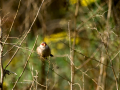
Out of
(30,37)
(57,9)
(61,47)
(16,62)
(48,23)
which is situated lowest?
(16,62)

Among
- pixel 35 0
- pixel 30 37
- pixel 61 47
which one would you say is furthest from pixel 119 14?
pixel 30 37

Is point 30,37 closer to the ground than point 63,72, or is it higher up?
higher up

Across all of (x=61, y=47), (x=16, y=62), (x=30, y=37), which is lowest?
(x=16, y=62)

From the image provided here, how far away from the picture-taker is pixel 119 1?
18.0 feet

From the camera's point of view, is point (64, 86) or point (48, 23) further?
point (48, 23)

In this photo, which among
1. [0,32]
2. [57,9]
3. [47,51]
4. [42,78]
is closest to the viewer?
[0,32]

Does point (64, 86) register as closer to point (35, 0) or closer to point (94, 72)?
point (94, 72)

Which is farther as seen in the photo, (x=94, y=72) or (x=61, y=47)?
(x=61, y=47)

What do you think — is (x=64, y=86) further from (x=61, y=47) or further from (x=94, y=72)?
(x=94, y=72)

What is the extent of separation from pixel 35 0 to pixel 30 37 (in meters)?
3.09

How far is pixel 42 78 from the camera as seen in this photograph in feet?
21.7

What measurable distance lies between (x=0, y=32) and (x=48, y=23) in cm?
742

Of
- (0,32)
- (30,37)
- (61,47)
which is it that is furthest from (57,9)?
(0,32)

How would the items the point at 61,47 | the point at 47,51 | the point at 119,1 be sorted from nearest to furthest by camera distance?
the point at 47,51
the point at 119,1
the point at 61,47
